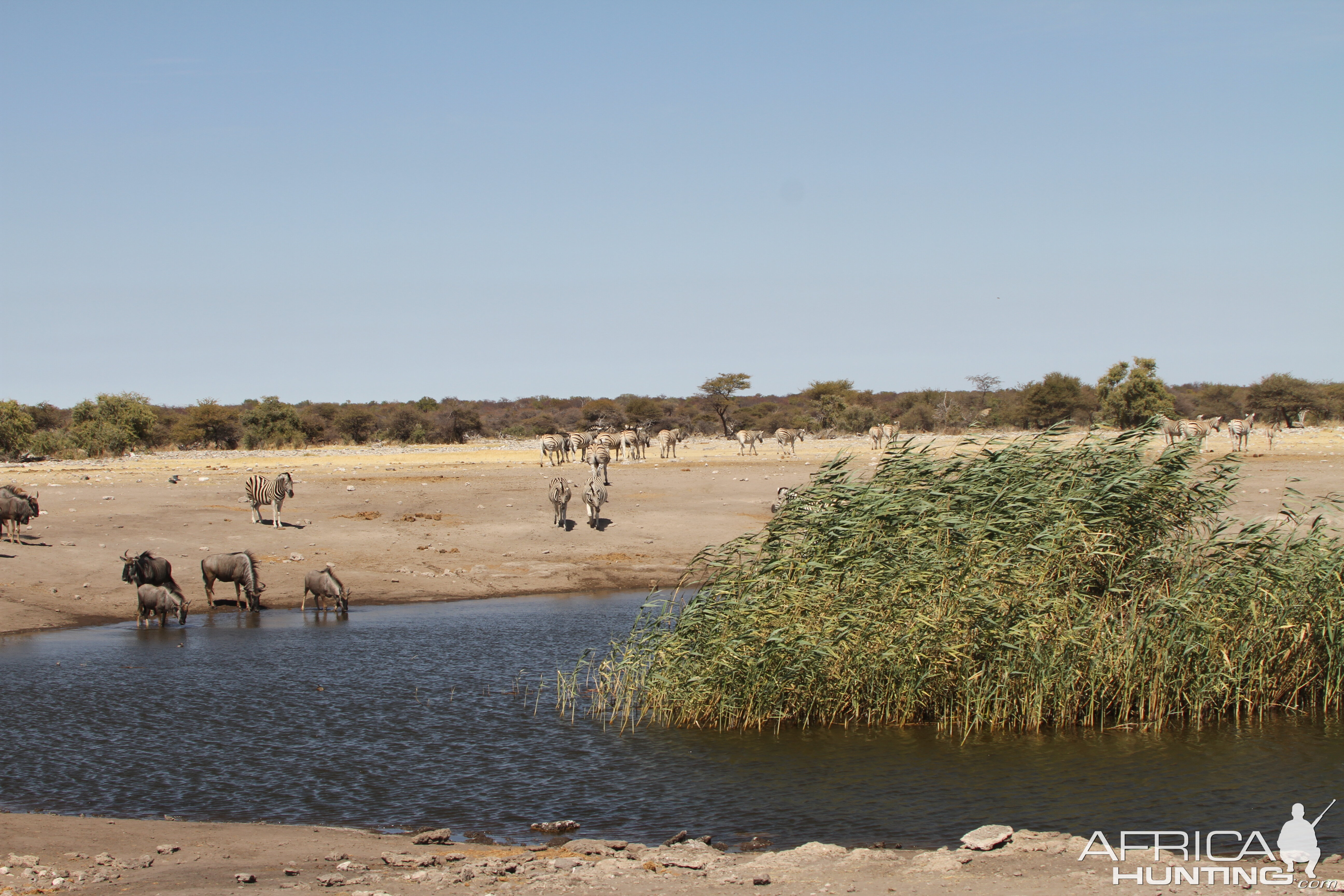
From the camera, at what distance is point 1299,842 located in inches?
290

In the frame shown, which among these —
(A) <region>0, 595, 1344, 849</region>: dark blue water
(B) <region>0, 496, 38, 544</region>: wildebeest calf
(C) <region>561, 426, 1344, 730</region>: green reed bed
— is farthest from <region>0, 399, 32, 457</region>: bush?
(C) <region>561, 426, 1344, 730</region>: green reed bed

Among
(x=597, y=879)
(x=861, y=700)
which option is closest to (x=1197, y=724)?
(x=861, y=700)

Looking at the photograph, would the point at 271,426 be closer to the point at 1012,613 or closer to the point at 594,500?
the point at 594,500

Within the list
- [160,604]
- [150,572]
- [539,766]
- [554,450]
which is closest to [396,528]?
[150,572]

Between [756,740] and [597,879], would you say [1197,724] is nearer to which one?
[756,740]

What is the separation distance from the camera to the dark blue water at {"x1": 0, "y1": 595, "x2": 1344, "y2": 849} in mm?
8484

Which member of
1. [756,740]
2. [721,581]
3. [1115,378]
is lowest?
[756,740]

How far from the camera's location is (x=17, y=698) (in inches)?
496

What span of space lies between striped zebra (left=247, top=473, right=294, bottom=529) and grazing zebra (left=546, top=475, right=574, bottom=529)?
6.22 m

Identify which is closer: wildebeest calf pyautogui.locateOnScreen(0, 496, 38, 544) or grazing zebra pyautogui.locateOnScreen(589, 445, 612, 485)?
wildebeest calf pyautogui.locateOnScreen(0, 496, 38, 544)

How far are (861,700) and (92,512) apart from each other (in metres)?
20.9

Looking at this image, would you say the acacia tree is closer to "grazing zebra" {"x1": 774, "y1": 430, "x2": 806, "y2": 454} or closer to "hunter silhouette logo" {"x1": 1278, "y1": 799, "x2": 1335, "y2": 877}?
"grazing zebra" {"x1": 774, "y1": 430, "x2": 806, "y2": 454}

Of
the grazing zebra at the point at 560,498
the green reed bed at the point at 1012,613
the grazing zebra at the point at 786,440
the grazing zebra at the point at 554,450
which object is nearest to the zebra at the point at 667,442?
the grazing zebra at the point at 786,440

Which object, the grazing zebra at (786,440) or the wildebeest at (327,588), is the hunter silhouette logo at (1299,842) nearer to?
the wildebeest at (327,588)
